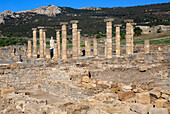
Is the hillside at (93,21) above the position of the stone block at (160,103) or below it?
above

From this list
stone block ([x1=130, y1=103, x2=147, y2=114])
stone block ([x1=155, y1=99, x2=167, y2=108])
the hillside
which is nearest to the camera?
stone block ([x1=130, y1=103, x2=147, y2=114])

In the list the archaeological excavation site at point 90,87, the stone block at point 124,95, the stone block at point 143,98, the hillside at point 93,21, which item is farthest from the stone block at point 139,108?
the hillside at point 93,21

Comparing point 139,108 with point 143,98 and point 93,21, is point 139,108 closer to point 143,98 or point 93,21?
point 143,98

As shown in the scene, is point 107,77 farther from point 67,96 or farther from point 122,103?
point 122,103

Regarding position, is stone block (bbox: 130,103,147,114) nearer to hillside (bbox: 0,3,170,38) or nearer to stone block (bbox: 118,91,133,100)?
stone block (bbox: 118,91,133,100)

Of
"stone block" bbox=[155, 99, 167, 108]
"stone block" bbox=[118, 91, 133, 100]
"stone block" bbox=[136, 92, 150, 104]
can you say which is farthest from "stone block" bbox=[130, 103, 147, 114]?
"stone block" bbox=[118, 91, 133, 100]

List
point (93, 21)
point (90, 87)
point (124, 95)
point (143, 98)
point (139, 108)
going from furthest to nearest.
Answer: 1. point (93, 21)
2. point (90, 87)
3. point (124, 95)
4. point (143, 98)
5. point (139, 108)

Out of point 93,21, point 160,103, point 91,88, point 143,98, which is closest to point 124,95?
point 143,98

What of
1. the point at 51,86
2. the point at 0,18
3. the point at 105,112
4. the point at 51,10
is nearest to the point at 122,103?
the point at 105,112

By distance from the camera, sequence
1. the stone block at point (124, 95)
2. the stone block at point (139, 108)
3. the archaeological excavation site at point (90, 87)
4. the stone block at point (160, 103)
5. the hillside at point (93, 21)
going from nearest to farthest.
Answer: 1. the stone block at point (139, 108)
2. the stone block at point (160, 103)
3. the archaeological excavation site at point (90, 87)
4. the stone block at point (124, 95)
5. the hillside at point (93, 21)

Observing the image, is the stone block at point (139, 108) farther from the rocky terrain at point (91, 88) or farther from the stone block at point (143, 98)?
the stone block at point (143, 98)

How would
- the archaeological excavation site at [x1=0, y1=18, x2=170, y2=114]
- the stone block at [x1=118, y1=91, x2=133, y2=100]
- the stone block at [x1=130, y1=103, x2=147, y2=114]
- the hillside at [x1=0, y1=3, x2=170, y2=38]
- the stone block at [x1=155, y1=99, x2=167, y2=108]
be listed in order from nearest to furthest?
the stone block at [x1=130, y1=103, x2=147, y2=114]
the stone block at [x1=155, y1=99, x2=167, y2=108]
the archaeological excavation site at [x1=0, y1=18, x2=170, y2=114]
the stone block at [x1=118, y1=91, x2=133, y2=100]
the hillside at [x1=0, y1=3, x2=170, y2=38]

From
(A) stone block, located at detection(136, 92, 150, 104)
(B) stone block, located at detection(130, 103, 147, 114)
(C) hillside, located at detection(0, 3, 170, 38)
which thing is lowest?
(B) stone block, located at detection(130, 103, 147, 114)

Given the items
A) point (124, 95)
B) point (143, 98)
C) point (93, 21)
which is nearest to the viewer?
point (143, 98)
